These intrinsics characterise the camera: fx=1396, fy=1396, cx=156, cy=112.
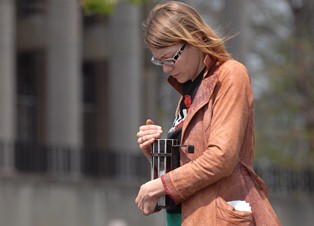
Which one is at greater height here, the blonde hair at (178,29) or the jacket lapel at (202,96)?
the blonde hair at (178,29)

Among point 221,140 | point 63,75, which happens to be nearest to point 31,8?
point 63,75

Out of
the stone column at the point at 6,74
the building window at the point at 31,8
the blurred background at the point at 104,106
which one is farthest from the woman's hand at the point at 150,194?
the building window at the point at 31,8

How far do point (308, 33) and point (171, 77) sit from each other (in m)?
44.8

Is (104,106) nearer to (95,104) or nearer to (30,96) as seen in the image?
(95,104)

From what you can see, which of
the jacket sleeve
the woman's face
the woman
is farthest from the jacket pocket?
the woman's face

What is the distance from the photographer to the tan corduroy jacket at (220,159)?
18.4 ft

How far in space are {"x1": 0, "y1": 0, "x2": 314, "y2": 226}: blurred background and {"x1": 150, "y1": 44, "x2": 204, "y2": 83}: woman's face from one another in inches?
883

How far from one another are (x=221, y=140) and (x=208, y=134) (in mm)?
143

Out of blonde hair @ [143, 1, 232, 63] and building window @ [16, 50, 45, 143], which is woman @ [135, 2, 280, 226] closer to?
blonde hair @ [143, 1, 232, 63]

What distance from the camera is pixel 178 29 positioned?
5.71 m

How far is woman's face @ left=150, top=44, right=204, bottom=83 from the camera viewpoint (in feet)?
18.8

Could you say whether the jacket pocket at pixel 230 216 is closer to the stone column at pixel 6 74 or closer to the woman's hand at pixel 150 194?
the woman's hand at pixel 150 194

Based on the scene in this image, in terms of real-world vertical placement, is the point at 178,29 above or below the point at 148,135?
above

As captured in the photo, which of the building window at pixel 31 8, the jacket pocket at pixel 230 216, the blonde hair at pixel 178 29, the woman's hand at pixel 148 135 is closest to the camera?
the jacket pocket at pixel 230 216
